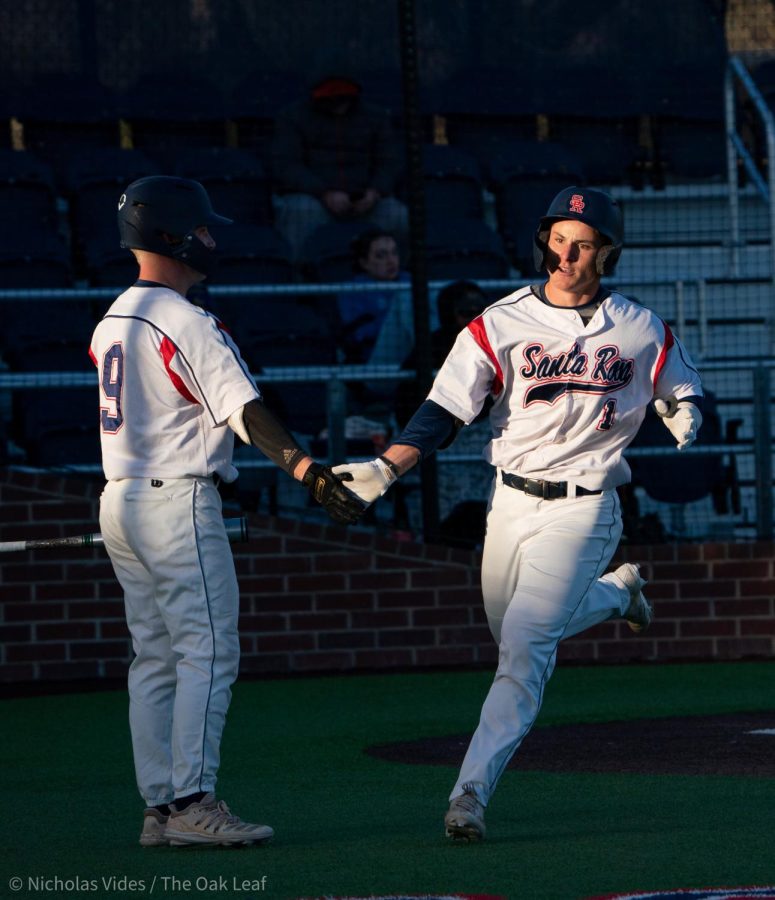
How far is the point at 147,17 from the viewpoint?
12289mm

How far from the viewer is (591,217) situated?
5.15m

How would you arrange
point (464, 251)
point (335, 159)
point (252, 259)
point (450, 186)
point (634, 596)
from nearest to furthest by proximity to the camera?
point (634, 596) → point (252, 259) → point (464, 251) → point (335, 159) → point (450, 186)

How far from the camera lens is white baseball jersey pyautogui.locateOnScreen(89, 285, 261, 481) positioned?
4.73 metres

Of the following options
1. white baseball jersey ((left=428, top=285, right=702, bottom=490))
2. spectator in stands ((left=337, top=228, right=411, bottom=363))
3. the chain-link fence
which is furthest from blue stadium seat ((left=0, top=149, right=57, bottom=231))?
white baseball jersey ((left=428, top=285, right=702, bottom=490))

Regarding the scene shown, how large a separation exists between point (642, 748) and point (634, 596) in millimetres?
1162

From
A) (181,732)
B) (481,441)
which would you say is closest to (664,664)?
(481,441)

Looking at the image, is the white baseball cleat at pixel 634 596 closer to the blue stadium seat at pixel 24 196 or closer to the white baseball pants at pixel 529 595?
the white baseball pants at pixel 529 595

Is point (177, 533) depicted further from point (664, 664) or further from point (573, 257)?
point (664, 664)

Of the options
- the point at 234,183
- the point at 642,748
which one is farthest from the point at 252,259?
the point at 642,748

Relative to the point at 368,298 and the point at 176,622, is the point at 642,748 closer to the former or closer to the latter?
the point at 176,622

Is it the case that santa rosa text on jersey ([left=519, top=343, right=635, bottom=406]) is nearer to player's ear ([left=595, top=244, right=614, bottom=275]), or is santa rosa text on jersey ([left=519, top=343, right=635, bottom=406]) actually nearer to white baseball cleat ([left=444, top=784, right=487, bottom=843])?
player's ear ([left=595, top=244, right=614, bottom=275])

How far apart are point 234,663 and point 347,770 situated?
167 centimetres

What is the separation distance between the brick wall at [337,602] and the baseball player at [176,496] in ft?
15.1

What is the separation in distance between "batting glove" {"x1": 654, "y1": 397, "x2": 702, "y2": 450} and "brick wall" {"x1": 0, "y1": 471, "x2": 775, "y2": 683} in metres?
4.48
